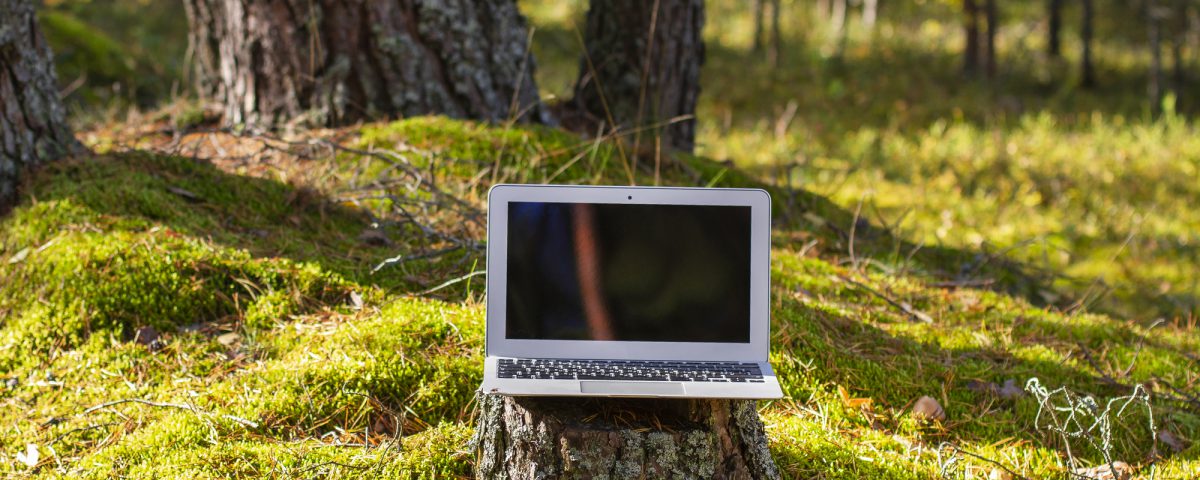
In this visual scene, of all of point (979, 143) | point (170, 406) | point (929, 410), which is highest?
point (170, 406)

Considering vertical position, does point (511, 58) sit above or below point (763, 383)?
above

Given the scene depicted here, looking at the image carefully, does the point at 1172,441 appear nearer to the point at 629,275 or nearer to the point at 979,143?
the point at 629,275

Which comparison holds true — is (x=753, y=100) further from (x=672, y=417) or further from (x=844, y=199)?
(x=672, y=417)

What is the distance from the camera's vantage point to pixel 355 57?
4.60 m

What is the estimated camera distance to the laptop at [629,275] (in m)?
2.41

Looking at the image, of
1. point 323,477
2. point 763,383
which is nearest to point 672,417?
point 763,383

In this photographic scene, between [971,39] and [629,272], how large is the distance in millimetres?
15345

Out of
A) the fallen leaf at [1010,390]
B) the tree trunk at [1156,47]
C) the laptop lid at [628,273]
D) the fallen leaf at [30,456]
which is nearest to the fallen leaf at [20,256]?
the fallen leaf at [30,456]

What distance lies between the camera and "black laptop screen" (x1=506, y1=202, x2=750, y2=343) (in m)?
2.42

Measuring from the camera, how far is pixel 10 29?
3502 millimetres

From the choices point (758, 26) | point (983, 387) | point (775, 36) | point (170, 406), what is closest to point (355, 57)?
point (170, 406)

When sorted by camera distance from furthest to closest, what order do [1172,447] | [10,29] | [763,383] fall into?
[10,29]
[1172,447]
[763,383]

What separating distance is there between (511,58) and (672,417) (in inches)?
125

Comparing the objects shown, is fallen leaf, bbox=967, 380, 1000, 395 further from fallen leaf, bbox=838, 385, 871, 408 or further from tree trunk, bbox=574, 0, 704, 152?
tree trunk, bbox=574, 0, 704, 152
